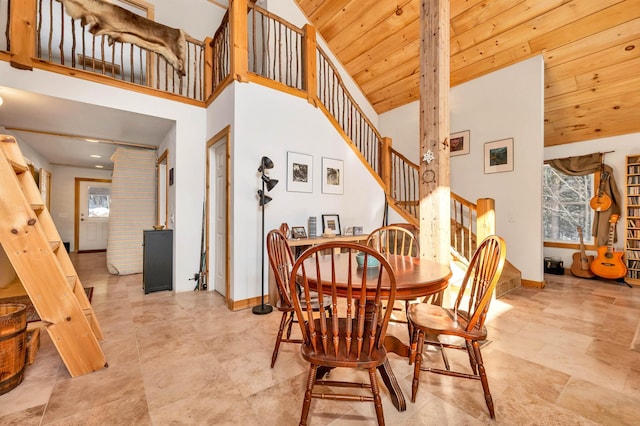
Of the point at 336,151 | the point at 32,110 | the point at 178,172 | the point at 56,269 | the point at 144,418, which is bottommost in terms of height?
the point at 144,418

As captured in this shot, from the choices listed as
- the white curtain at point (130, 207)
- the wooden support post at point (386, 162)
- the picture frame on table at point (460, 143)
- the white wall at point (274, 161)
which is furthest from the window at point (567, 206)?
the white curtain at point (130, 207)

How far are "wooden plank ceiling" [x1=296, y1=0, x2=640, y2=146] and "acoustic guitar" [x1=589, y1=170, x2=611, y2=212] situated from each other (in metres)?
0.71

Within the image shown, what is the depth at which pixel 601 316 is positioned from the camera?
115 inches

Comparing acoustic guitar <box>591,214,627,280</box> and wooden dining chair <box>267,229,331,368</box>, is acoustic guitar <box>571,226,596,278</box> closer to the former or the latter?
acoustic guitar <box>591,214,627,280</box>

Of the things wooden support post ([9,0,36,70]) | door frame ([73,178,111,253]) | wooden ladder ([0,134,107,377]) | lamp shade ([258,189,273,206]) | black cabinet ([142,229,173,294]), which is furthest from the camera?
door frame ([73,178,111,253])

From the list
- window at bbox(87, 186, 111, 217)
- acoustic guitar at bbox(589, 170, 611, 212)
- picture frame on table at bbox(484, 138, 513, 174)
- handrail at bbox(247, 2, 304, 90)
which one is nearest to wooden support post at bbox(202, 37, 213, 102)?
handrail at bbox(247, 2, 304, 90)

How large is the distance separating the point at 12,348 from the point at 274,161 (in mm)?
2657

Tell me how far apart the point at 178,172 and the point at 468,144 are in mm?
4665

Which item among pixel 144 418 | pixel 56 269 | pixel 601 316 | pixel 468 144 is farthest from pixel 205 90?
pixel 601 316

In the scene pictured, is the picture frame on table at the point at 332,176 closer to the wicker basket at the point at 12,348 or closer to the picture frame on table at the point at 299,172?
the picture frame on table at the point at 299,172

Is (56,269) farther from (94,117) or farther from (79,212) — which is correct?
(79,212)

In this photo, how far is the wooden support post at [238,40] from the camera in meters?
3.22

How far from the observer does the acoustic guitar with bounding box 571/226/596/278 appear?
4559mm

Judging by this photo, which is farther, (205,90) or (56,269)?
(205,90)
